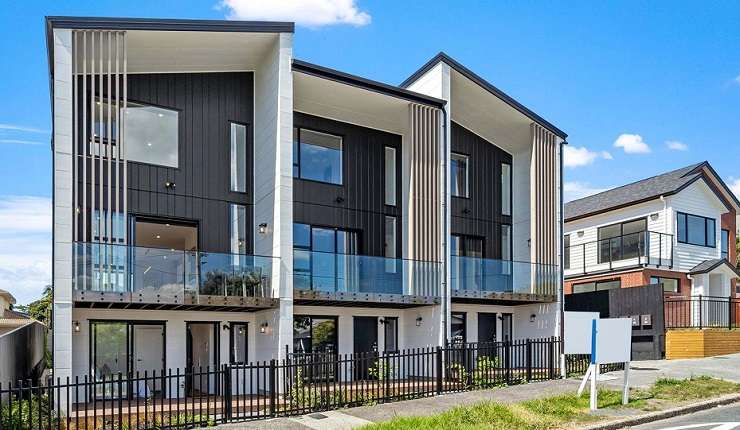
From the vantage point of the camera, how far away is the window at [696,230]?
31.0 metres

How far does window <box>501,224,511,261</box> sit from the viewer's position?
2661 centimetres

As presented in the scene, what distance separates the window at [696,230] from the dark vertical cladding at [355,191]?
14221 mm

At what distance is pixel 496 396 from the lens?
52.0 ft

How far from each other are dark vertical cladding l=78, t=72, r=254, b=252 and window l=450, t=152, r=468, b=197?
25.5 ft

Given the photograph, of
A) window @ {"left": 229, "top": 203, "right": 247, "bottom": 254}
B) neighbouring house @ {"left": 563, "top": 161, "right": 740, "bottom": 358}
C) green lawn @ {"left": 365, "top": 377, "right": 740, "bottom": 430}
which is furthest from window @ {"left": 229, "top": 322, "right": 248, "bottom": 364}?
neighbouring house @ {"left": 563, "top": 161, "right": 740, "bottom": 358}

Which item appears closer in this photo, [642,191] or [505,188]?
[505,188]

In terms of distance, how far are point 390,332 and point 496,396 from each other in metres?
7.80

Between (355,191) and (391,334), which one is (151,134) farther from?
(391,334)

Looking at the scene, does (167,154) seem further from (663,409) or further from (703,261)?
(703,261)

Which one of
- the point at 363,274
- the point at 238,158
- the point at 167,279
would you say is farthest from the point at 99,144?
the point at 363,274

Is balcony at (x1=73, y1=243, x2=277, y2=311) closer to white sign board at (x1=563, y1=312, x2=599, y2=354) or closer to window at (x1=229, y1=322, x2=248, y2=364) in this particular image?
window at (x1=229, y1=322, x2=248, y2=364)

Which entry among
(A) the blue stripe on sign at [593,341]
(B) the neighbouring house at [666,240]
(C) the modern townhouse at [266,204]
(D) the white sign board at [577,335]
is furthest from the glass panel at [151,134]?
(B) the neighbouring house at [666,240]

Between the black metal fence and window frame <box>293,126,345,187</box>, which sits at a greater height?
window frame <box>293,126,345,187</box>

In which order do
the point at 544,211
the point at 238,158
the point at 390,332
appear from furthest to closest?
the point at 544,211 → the point at 390,332 → the point at 238,158
